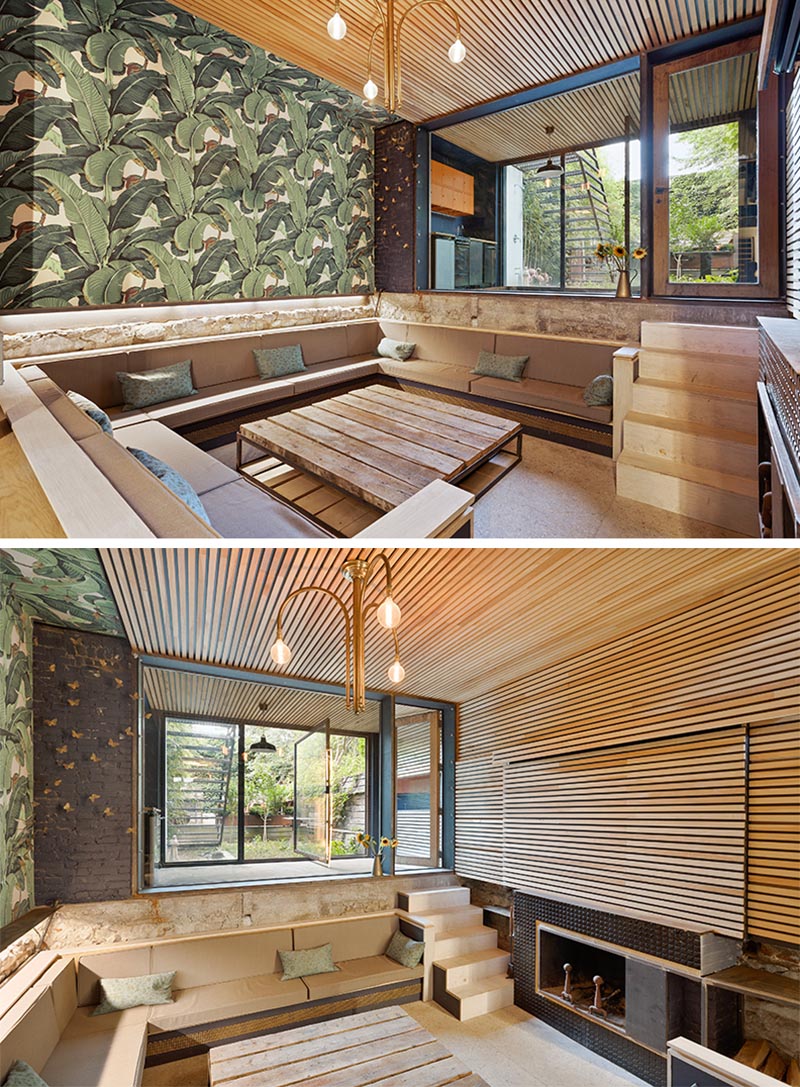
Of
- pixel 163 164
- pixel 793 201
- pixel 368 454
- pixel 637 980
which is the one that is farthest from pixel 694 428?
pixel 163 164

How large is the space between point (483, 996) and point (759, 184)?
6.07m

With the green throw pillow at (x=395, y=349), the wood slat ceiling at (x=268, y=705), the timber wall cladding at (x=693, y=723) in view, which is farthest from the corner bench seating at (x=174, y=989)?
the green throw pillow at (x=395, y=349)

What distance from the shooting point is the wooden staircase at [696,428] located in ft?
9.82

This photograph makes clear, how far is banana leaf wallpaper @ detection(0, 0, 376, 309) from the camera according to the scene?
4781 millimetres

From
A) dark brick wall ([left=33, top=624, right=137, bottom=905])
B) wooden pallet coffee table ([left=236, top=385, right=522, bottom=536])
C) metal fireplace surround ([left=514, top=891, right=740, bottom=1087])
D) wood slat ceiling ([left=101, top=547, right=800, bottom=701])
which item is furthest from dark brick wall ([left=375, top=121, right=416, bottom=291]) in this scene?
metal fireplace surround ([left=514, top=891, right=740, bottom=1087])

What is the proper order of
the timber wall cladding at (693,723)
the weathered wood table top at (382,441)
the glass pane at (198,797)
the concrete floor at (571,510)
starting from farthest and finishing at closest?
the glass pane at (198,797) → the timber wall cladding at (693,723) → the weathered wood table top at (382,441) → the concrete floor at (571,510)

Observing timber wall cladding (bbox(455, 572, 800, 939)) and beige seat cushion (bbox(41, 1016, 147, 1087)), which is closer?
timber wall cladding (bbox(455, 572, 800, 939))

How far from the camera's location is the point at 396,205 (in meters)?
7.14

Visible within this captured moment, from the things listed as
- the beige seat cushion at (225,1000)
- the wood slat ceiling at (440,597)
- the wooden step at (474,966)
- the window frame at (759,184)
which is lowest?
the wooden step at (474,966)

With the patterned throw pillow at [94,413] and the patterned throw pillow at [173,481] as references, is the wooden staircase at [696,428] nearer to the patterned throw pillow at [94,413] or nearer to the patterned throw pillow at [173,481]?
the patterned throw pillow at [173,481]

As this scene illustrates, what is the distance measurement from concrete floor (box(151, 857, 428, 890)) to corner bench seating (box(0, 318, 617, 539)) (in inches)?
121

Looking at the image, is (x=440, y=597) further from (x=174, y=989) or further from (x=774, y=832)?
(x=174, y=989)

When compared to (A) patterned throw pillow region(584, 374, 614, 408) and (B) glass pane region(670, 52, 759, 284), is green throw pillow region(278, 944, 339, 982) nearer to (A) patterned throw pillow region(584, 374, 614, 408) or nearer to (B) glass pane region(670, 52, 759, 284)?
(A) patterned throw pillow region(584, 374, 614, 408)

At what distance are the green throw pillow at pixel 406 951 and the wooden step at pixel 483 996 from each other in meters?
0.34
